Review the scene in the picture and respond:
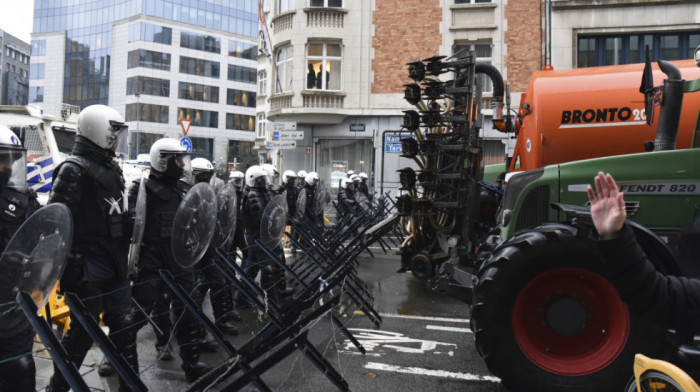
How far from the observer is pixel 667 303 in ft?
6.73

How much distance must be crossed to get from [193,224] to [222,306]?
7.13 feet

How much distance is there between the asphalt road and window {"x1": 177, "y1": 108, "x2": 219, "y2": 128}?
191ft

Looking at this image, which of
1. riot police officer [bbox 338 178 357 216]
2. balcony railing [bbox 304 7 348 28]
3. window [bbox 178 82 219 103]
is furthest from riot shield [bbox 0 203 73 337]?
window [bbox 178 82 219 103]

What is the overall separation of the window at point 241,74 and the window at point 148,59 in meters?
8.00

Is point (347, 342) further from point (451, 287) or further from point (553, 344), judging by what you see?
point (553, 344)

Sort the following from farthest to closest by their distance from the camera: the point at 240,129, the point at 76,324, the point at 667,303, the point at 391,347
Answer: the point at 240,129 → the point at 391,347 → the point at 76,324 → the point at 667,303

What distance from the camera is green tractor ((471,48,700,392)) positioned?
392cm

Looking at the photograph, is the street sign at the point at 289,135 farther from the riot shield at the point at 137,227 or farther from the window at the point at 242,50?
the window at the point at 242,50

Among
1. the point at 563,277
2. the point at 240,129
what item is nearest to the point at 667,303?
the point at 563,277

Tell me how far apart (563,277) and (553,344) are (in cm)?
53

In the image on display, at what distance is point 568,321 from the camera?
4.09 m

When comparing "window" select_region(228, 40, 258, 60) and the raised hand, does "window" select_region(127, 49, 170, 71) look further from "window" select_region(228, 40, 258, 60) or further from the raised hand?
the raised hand

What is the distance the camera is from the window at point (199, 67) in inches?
2475

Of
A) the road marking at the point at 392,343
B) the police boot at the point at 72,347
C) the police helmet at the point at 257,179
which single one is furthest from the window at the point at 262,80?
Answer: the police boot at the point at 72,347
